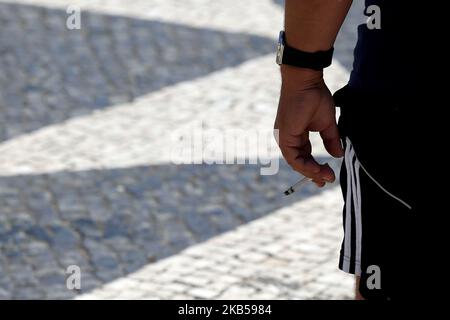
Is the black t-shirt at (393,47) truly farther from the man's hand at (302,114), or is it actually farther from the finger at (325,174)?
the finger at (325,174)

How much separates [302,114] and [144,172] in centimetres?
296

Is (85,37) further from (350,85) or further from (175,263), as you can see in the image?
(350,85)

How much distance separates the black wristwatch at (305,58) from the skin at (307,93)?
0.01 metres

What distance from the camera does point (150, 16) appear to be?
25.0ft

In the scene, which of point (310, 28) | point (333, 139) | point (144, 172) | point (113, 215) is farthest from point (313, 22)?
point (144, 172)

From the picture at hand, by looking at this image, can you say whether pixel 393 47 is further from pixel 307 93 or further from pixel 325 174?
pixel 325 174

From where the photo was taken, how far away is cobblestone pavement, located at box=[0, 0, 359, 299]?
13.3ft

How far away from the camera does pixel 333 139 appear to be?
2.24 m

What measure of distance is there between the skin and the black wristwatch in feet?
0.04

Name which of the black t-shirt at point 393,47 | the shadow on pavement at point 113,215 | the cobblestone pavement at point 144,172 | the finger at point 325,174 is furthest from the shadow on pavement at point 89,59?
the black t-shirt at point 393,47

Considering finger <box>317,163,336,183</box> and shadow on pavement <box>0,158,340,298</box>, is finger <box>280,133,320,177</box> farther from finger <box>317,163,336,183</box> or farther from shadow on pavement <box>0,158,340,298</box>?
shadow on pavement <box>0,158,340,298</box>

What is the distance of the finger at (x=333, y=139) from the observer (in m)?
2.22

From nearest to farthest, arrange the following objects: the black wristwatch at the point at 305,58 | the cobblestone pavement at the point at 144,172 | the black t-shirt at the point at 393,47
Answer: the black t-shirt at the point at 393,47
the black wristwatch at the point at 305,58
the cobblestone pavement at the point at 144,172

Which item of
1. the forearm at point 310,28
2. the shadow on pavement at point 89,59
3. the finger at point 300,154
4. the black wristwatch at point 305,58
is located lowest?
the finger at point 300,154
